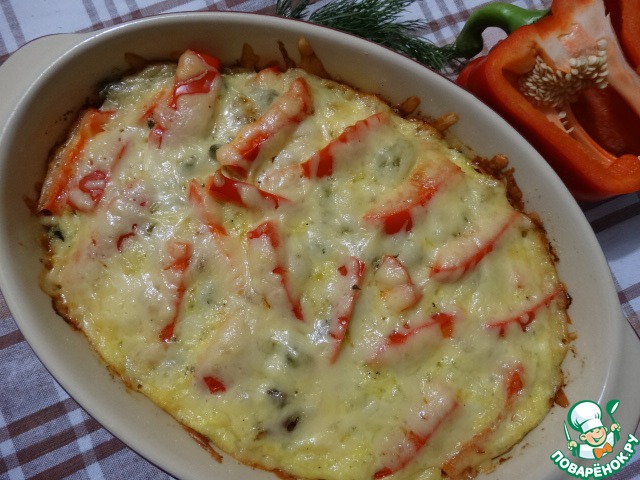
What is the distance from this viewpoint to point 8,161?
140 centimetres

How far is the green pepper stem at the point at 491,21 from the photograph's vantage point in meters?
1.79

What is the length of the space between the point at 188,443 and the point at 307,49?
1132 millimetres

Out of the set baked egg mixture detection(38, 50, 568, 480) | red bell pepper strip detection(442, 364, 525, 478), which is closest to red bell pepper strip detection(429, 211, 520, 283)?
baked egg mixture detection(38, 50, 568, 480)

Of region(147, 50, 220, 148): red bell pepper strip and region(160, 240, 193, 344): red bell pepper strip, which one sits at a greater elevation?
region(147, 50, 220, 148): red bell pepper strip

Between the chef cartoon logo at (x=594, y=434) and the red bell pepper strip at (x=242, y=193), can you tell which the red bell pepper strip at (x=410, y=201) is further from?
the chef cartoon logo at (x=594, y=434)

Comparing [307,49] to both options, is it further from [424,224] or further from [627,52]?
[627,52]

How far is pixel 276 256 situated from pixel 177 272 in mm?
269

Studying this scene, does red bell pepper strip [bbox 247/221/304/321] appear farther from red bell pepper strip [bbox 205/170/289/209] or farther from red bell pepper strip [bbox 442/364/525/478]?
red bell pepper strip [bbox 442/364/525/478]

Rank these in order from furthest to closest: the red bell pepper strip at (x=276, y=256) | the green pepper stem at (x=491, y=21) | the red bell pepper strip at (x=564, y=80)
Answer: the green pepper stem at (x=491, y=21)
the red bell pepper strip at (x=564, y=80)
the red bell pepper strip at (x=276, y=256)

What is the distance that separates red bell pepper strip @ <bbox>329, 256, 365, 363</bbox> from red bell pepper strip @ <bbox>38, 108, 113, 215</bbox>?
720 millimetres

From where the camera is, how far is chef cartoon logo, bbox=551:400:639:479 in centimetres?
143

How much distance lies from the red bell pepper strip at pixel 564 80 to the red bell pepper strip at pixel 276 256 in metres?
0.84

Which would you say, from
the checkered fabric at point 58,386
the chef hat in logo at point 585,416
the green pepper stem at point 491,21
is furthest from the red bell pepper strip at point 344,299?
the green pepper stem at point 491,21

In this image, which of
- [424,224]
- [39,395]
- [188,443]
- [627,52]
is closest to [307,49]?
[424,224]
